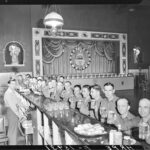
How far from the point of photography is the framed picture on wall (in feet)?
8.11

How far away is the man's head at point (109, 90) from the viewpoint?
251cm

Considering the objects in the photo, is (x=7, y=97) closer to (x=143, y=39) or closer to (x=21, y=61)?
(x=21, y=61)

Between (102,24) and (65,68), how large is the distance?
0.75 metres

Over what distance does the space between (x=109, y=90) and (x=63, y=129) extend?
99 centimetres

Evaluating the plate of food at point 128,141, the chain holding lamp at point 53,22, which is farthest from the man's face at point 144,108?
the chain holding lamp at point 53,22

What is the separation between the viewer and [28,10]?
8.45 ft

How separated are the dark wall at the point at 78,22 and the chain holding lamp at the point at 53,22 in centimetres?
6

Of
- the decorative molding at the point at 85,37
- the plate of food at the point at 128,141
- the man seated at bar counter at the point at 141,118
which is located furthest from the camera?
the decorative molding at the point at 85,37

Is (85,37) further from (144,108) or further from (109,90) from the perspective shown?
(144,108)

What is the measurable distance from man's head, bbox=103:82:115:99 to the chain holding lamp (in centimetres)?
94

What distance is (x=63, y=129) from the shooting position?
68.3 inches

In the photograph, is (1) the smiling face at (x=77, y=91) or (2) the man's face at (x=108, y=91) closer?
(2) the man's face at (x=108, y=91)

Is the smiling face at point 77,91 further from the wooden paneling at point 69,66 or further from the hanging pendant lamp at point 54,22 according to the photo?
the hanging pendant lamp at point 54,22

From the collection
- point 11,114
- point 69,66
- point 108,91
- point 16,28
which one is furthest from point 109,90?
point 16,28
